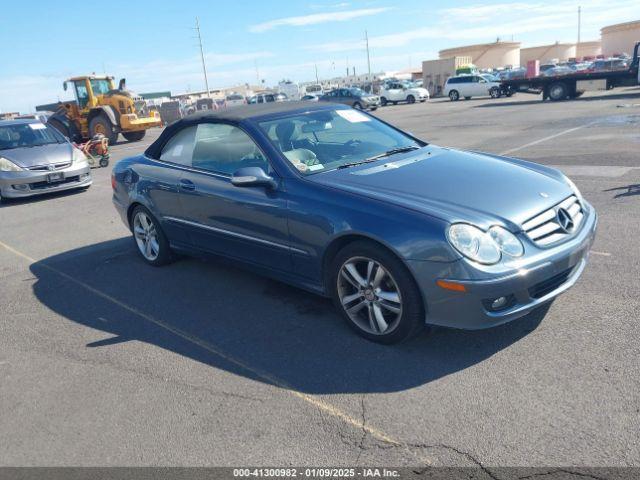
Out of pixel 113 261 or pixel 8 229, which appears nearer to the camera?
pixel 113 261

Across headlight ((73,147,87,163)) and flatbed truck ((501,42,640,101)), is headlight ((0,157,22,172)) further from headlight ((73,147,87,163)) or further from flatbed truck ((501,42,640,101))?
flatbed truck ((501,42,640,101))

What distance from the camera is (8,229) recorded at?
873cm

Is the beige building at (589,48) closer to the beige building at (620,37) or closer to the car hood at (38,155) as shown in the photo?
the beige building at (620,37)

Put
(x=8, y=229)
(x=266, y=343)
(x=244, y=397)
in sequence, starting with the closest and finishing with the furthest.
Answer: (x=244, y=397) → (x=266, y=343) → (x=8, y=229)

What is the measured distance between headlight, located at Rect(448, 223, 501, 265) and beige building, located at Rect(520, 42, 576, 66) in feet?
332

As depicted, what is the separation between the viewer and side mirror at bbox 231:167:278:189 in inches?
167

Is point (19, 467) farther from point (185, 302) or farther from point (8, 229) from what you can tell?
point (8, 229)

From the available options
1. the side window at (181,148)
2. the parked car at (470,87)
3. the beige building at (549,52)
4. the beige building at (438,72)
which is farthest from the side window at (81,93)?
the beige building at (549,52)

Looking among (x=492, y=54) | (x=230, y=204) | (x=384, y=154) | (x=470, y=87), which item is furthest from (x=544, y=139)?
(x=492, y=54)

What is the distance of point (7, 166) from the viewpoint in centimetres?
1070

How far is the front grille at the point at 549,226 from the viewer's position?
3.55 metres

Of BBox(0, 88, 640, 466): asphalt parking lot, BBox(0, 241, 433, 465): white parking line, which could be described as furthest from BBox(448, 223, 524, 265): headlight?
BBox(0, 241, 433, 465): white parking line

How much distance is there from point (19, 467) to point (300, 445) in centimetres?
150

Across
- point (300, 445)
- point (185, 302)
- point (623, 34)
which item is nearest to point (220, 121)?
point (185, 302)
